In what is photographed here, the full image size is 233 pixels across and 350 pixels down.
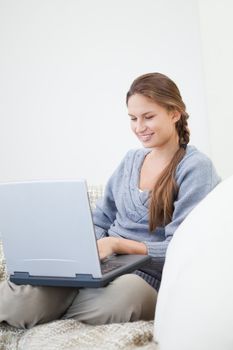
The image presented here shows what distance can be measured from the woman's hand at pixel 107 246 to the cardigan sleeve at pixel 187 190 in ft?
0.29

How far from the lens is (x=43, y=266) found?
1.12m

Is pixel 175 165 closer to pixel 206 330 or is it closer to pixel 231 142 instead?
pixel 231 142

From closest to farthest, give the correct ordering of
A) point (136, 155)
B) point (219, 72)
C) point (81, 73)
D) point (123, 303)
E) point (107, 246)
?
point (123, 303) → point (107, 246) → point (136, 155) → point (219, 72) → point (81, 73)

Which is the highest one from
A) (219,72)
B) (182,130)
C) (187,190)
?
(219,72)

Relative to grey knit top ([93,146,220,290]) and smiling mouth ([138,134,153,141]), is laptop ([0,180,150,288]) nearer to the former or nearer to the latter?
grey knit top ([93,146,220,290])

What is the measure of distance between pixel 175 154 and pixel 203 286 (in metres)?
0.77

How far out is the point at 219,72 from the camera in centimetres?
181

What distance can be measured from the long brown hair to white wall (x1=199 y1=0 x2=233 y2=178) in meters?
0.37

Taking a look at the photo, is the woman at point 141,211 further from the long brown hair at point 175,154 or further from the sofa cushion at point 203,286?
the sofa cushion at point 203,286

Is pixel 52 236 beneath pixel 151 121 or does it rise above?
beneath

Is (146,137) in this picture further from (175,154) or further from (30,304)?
(30,304)

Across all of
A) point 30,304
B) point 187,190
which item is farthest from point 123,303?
point 187,190

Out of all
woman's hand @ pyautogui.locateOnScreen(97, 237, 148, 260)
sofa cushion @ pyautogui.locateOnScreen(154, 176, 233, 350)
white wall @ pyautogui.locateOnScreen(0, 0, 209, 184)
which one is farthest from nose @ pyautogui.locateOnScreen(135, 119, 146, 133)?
white wall @ pyautogui.locateOnScreen(0, 0, 209, 184)

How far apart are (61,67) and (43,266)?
145cm
